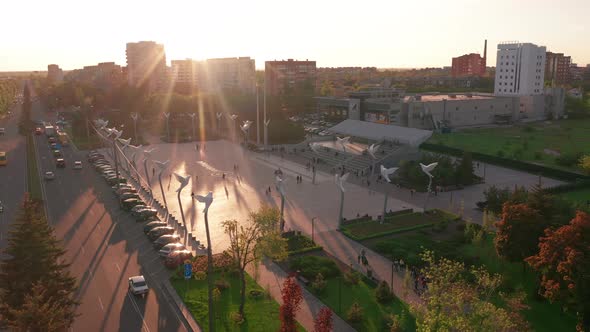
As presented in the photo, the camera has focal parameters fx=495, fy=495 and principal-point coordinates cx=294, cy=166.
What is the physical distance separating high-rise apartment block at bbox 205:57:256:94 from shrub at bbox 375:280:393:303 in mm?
94321

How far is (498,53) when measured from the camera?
95.3 metres

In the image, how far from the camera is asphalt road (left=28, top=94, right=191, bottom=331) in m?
19.2

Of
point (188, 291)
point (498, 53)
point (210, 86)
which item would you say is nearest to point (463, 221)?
point (188, 291)

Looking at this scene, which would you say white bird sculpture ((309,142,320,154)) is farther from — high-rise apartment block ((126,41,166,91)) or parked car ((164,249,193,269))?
high-rise apartment block ((126,41,166,91))

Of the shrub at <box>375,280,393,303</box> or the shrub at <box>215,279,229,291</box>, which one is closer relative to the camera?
the shrub at <box>375,280,393,303</box>

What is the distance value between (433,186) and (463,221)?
821 centimetres

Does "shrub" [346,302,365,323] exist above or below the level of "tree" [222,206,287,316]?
below

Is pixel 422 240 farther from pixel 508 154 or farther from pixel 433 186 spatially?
pixel 508 154

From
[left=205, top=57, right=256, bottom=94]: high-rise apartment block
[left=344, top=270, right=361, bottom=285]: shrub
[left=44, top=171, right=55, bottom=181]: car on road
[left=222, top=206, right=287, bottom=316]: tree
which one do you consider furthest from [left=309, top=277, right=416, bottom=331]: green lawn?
[left=205, top=57, right=256, bottom=94]: high-rise apartment block

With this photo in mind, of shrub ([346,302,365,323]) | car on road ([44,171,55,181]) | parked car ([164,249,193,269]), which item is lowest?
shrub ([346,302,365,323])

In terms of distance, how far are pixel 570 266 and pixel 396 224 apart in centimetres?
1421

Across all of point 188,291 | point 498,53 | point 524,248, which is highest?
point 498,53

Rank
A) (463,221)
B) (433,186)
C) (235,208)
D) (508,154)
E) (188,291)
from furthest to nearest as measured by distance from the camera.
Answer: (508,154) → (433,186) → (235,208) → (463,221) → (188,291)

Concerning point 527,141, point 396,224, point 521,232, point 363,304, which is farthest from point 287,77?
point 363,304
